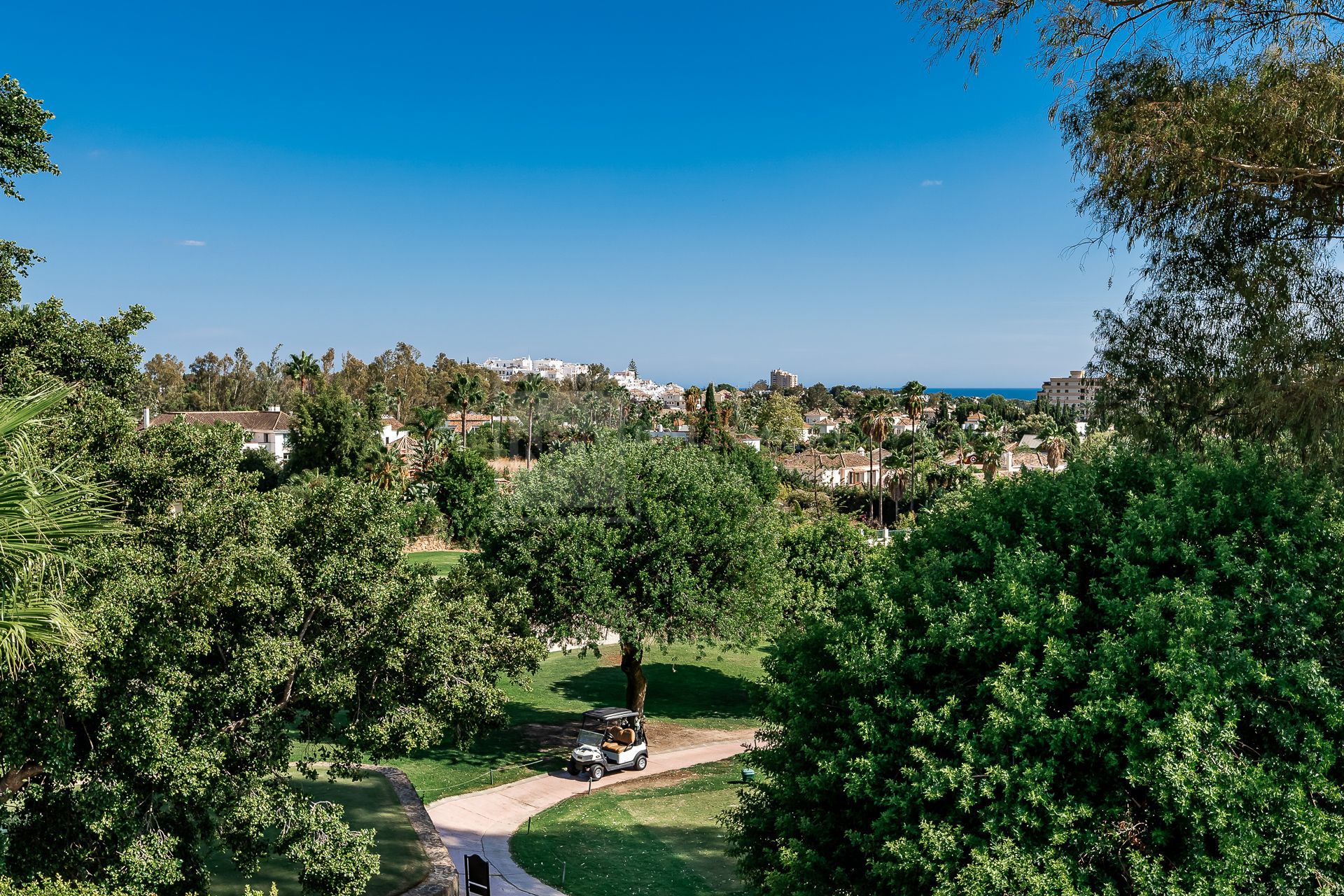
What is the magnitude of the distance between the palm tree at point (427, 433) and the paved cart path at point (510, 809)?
4232 centimetres

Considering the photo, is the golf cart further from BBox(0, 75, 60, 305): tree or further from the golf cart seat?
BBox(0, 75, 60, 305): tree

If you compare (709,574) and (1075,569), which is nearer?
(1075,569)

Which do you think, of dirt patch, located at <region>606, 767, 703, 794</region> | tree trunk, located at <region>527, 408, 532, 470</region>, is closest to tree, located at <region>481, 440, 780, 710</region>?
dirt patch, located at <region>606, 767, 703, 794</region>

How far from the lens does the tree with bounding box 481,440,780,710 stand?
22.3 m

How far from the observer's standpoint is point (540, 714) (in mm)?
27719

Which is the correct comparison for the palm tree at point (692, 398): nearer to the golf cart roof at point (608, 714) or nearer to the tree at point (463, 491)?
the tree at point (463, 491)

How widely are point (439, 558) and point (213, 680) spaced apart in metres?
38.8

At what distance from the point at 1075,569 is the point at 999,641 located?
1.63m

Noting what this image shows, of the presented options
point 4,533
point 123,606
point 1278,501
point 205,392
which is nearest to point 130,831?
point 123,606

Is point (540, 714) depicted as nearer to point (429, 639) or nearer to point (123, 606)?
point (429, 639)

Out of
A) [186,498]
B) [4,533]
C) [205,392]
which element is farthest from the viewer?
[205,392]

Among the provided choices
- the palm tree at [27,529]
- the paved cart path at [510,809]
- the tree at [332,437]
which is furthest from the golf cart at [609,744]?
the tree at [332,437]

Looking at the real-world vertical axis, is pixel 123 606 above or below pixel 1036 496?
below

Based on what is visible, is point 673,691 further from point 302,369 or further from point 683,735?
point 302,369
